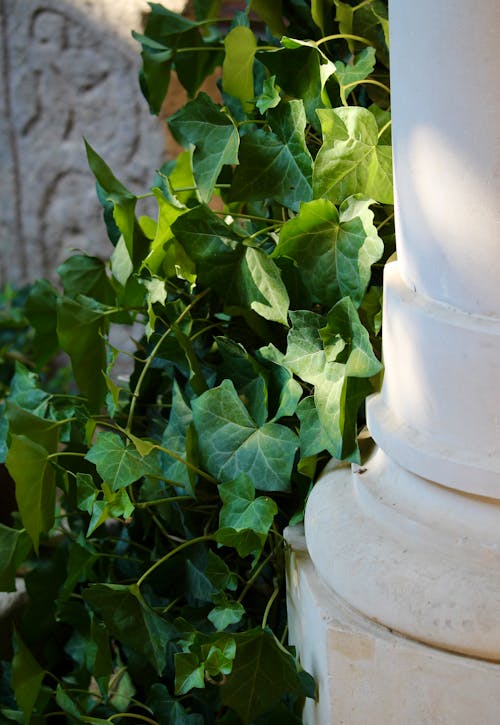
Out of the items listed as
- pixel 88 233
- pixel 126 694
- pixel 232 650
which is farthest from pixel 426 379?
pixel 88 233

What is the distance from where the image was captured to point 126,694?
1.25m

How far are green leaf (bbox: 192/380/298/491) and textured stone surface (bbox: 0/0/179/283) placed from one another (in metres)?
1.22

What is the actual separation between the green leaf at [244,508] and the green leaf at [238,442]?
2 cm

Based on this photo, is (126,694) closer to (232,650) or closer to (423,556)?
(232,650)

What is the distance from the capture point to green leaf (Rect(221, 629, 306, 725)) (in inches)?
36.2

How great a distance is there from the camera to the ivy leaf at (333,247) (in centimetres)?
94

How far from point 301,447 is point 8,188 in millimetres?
1611

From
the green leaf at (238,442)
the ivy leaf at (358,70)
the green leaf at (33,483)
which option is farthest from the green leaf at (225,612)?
the ivy leaf at (358,70)

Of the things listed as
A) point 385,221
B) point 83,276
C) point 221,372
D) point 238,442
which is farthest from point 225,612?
point 83,276

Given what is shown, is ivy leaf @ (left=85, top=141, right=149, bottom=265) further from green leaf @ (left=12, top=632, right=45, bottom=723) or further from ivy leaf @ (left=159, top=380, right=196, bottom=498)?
green leaf @ (left=12, top=632, right=45, bottom=723)

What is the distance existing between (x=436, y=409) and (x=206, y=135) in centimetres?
43

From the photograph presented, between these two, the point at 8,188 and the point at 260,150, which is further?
the point at 8,188

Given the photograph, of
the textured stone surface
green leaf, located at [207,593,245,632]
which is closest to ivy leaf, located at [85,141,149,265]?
green leaf, located at [207,593,245,632]

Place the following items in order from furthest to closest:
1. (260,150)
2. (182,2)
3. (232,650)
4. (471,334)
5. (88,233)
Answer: (88,233) → (182,2) → (260,150) → (232,650) → (471,334)
